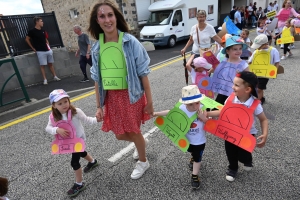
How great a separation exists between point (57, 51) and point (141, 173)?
5.93 metres

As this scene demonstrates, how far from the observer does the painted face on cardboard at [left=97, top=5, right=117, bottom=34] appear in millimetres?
1903

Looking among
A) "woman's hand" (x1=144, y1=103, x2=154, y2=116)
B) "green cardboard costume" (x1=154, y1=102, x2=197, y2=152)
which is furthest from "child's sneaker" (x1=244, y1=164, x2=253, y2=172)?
"woman's hand" (x1=144, y1=103, x2=154, y2=116)

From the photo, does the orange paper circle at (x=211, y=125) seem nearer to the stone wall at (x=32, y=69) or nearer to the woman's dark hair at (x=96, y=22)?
the woman's dark hair at (x=96, y=22)

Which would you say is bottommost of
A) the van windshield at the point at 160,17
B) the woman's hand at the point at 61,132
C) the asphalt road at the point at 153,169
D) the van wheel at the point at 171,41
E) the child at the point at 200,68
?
the asphalt road at the point at 153,169

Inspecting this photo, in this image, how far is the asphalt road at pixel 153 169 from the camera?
2271mm

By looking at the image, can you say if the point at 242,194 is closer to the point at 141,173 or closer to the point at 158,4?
the point at 141,173

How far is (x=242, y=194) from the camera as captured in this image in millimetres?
2172

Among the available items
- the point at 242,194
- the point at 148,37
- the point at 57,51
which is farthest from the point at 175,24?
the point at 242,194

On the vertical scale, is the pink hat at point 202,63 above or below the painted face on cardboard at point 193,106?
above

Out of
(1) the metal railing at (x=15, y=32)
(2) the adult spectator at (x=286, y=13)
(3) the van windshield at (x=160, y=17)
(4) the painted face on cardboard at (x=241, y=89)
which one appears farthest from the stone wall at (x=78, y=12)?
(4) the painted face on cardboard at (x=241, y=89)

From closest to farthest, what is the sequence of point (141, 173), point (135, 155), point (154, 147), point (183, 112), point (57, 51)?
point (183, 112) < point (141, 173) < point (135, 155) < point (154, 147) < point (57, 51)

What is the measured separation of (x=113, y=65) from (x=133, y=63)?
0.19m

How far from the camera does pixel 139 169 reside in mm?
2564

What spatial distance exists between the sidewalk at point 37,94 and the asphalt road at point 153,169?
0.93 meters
